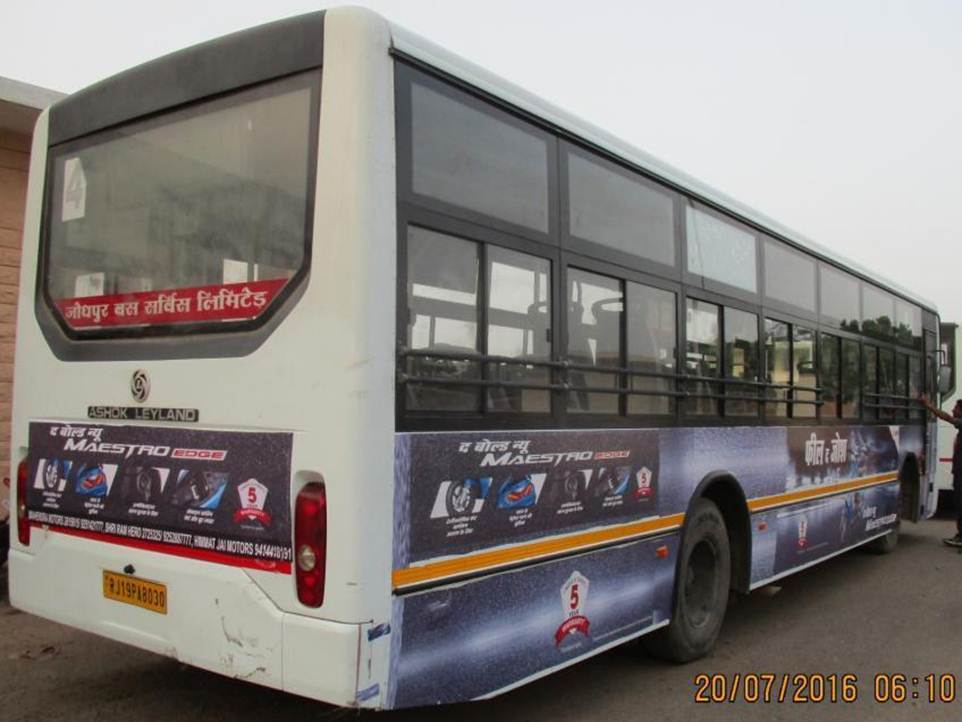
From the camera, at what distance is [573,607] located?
169 inches

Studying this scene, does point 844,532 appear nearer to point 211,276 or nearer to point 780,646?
point 780,646

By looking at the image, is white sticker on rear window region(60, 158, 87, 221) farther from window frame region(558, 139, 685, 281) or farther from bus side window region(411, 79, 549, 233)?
window frame region(558, 139, 685, 281)

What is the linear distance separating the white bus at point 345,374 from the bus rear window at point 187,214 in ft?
0.05

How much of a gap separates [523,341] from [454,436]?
27.4 inches

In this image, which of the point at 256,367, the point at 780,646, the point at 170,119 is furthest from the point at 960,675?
the point at 170,119

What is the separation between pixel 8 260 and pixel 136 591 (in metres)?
5.89

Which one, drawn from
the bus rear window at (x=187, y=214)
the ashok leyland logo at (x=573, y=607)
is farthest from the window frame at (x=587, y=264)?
the ashok leyland logo at (x=573, y=607)

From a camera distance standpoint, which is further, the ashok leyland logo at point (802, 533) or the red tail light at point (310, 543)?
the ashok leyland logo at point (802, 533)

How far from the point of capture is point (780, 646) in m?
6.16

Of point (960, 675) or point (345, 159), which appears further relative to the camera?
point (960, 675)

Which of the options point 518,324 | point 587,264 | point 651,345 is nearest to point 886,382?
point 651,345

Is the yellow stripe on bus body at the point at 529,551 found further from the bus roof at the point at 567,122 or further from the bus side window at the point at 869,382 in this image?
the bus side window at the point at 869,382

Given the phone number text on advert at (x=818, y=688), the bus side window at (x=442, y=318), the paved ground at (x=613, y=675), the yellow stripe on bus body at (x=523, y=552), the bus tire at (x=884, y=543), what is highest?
the bus side window at (x=442, y=318)

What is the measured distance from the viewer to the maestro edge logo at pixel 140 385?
383 cm
